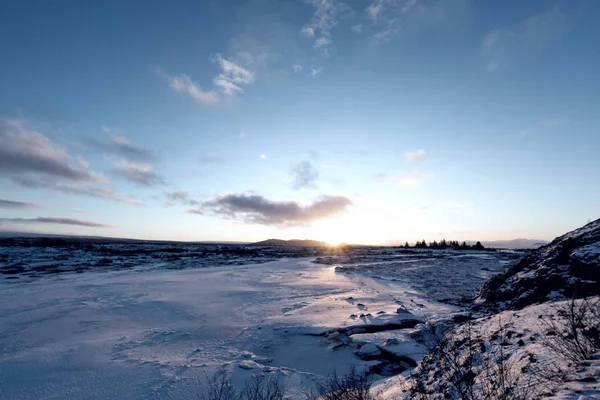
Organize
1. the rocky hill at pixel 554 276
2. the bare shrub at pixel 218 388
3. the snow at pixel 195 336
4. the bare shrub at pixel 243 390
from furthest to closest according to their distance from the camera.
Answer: the rocky hill at pixel 554 276 → the snow at pixel 195 336 → the bare shrub at pixel 243 390 → the bare shrub at pixel 218 388

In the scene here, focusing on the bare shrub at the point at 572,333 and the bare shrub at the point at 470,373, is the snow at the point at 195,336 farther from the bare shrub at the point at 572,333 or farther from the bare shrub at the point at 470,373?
the bare shrub at the point at 572,333

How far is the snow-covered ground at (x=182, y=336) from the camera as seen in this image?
16.7 feet

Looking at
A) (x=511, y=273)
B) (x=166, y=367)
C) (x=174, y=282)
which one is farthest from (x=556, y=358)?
(x=174, y=282)

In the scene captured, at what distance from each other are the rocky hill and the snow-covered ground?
169 centimetres

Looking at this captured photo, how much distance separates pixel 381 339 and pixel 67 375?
20.2ft

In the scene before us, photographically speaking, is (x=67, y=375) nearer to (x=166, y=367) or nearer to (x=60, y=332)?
(x=166, y=367)

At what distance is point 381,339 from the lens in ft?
21.8

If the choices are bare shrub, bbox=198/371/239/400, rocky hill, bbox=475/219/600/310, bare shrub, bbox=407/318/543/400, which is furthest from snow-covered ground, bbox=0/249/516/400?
rocky hill, bbox=475/219/600/310

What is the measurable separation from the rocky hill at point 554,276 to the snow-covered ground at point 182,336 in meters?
1.69

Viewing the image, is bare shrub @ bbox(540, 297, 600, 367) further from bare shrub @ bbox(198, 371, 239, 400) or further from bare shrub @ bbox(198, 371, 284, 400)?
bare shrub @ bbox(198, 371, 239, 400)

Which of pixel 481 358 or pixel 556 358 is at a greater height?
pixel 556 358

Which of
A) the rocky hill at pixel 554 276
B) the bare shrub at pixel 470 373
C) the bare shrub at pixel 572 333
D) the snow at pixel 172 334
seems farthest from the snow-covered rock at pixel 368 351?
the rocky hill at pixel 554 276

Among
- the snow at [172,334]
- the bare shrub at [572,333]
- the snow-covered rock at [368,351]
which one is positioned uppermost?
the bare shrub at [572,333]

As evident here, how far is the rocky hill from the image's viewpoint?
233 inches
